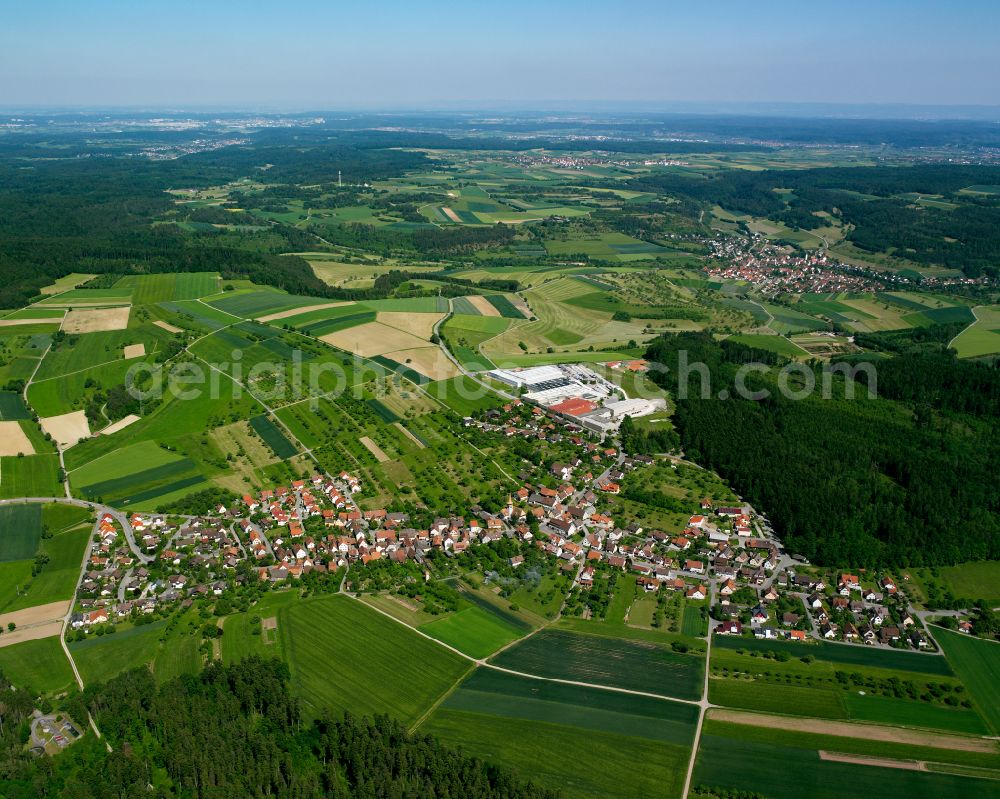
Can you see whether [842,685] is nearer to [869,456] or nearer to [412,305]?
[869,456]

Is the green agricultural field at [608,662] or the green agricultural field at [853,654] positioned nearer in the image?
the green agricultural field at [608,662]

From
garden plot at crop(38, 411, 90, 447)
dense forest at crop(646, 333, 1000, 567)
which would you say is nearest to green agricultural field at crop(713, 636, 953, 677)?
dense forest at crop(646, 333, 1000, 567)

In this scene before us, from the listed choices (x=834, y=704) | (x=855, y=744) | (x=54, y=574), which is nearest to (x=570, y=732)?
(x=855, y=744)

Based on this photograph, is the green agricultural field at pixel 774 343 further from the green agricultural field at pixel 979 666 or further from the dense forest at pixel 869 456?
the green agricultural field at pixel 979 666

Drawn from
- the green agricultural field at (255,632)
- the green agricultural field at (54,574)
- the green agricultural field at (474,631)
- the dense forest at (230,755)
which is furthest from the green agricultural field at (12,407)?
the green agricultural field at (474,631)

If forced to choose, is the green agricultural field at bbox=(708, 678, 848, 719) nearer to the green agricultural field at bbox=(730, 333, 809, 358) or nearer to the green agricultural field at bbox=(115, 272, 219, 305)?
the green agricultural field at bbox=(730, 333, 809, 358)

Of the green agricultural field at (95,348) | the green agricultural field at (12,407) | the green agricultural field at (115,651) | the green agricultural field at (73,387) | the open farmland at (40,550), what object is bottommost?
the green agricultural field at (115,651)
